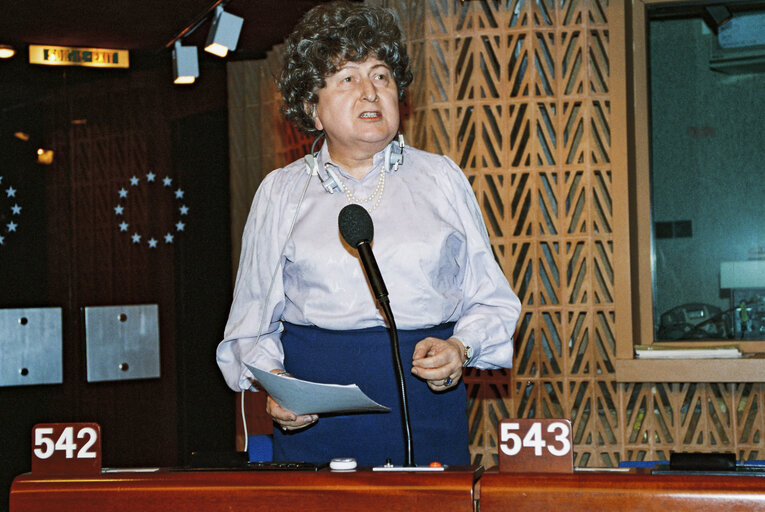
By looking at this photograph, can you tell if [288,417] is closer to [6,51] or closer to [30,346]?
[30,346]

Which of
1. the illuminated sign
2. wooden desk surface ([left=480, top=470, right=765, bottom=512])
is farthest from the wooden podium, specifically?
the illuminated sign

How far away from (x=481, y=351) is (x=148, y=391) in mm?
3195

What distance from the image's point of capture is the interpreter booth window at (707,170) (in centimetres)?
421

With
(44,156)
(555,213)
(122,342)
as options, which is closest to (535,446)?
(555,213)

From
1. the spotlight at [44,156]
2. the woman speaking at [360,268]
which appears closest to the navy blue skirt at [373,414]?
the woman speaking at [360,268]

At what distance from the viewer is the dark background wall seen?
14.6 ft

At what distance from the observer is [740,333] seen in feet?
13.7

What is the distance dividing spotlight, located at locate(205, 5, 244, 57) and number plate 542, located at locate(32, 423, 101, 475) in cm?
295

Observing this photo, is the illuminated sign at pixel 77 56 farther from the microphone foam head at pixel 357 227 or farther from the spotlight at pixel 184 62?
the microphone foam head at pixel 357 227

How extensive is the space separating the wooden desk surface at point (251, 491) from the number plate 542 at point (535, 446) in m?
0.06

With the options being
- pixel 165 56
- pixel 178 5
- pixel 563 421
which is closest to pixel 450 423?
pixel 563 421

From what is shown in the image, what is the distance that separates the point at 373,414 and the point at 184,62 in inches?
125

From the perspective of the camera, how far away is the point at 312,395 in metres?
1.55

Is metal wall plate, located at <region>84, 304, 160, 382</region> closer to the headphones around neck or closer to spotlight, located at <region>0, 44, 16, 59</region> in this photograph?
spotlight, located at <region>0, 44, 16, 59</region>
